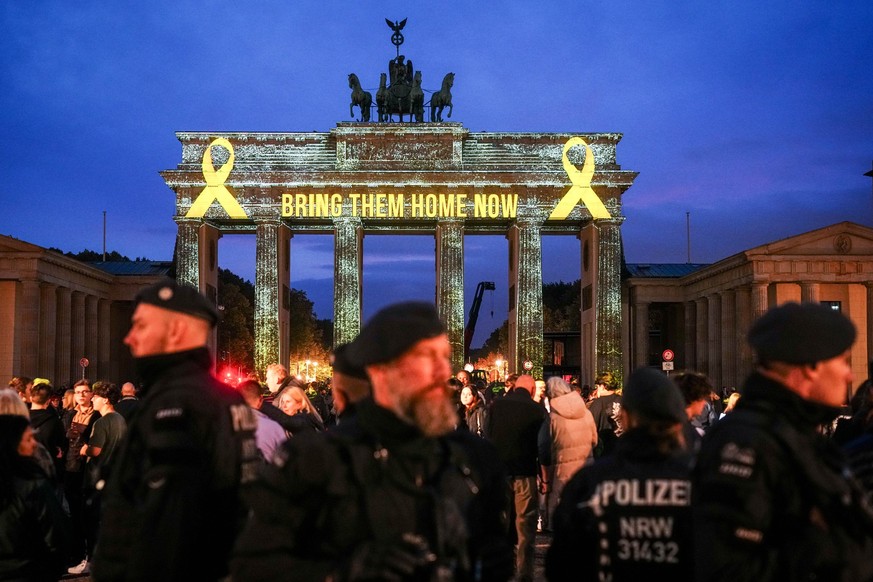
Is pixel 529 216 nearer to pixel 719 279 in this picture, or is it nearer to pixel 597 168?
pixel 597 168

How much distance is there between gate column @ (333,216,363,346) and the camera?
50.2 m

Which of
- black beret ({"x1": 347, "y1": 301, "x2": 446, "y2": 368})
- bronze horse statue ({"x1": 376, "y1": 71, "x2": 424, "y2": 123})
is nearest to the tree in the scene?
bronze horse statue ({"x1": 376, "y1": 71, "x2": 424, "y2": 123})

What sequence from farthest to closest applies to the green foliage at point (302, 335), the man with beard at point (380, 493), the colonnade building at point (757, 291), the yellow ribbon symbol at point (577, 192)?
1. the green foliage at point (302, 335)
2. the yellow ribbon symbol at point (577, 192)
3. the colonnade building at point (757, 291)
4. the man with beard at point (380, 493)

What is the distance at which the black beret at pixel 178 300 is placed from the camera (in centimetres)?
406

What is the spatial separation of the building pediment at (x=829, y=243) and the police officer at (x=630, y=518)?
44075 millimetres

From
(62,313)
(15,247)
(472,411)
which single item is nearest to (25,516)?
(472,411)

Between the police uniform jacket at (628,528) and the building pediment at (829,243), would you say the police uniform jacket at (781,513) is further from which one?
the building pediment at (829,243)

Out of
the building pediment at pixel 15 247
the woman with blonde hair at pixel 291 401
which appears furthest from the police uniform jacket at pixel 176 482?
the building pediment at pixel 15 247

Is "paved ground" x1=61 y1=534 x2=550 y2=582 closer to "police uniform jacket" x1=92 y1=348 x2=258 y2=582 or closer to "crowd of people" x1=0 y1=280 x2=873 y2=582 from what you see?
"crowd of people" x1=0 y1=280 x2=873 y2=582

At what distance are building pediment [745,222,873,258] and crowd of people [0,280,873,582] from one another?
44161 mm

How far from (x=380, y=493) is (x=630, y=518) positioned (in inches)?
61.6

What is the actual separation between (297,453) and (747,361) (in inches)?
1879

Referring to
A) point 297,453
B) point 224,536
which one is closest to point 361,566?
point 297,453

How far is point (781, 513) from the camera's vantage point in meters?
3.15
